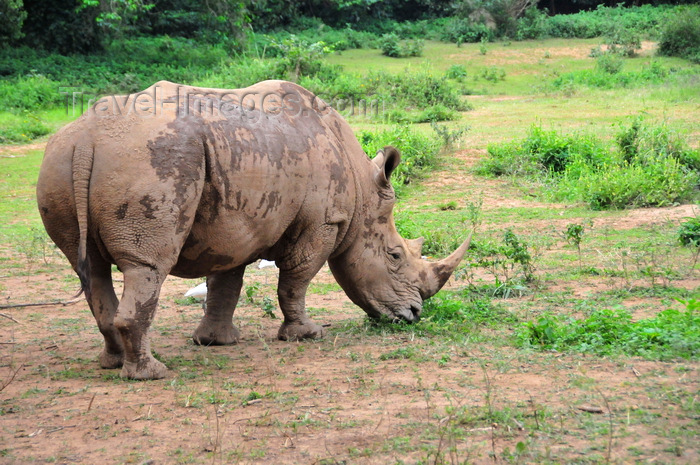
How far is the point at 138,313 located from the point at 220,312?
1.31 m

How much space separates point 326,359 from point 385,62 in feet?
71.7

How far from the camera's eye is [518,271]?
7.67m

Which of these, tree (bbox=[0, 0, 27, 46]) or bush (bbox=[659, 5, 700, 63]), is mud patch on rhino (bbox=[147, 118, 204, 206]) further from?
bush (bbox=[659, 5, 700, 63])

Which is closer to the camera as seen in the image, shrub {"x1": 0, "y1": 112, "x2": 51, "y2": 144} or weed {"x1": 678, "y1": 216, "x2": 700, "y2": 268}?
weed {"x1": 678, "y1": 216, "x2": 700, "y2": 268}

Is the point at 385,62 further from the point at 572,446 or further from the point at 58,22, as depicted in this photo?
the point at 572,446

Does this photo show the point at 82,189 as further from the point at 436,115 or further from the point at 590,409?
the point at 436,115

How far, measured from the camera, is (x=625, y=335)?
17.2 feet

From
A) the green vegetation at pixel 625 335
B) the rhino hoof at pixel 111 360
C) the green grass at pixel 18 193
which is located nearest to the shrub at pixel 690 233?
the green vegetation at pixel 625 335

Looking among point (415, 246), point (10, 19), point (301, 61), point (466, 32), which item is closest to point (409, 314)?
point (415, 246)

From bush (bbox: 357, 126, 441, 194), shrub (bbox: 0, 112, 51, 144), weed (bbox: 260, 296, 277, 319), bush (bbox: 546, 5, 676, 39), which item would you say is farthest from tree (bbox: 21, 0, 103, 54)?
weed (bbox: 260, 296, 277, 319)

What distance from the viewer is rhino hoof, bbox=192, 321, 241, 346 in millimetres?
6059

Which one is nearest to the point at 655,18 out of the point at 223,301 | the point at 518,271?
the point at 518,271

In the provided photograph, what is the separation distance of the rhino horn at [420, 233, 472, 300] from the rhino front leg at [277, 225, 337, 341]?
93cm

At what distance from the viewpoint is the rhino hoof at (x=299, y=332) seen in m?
6.12
